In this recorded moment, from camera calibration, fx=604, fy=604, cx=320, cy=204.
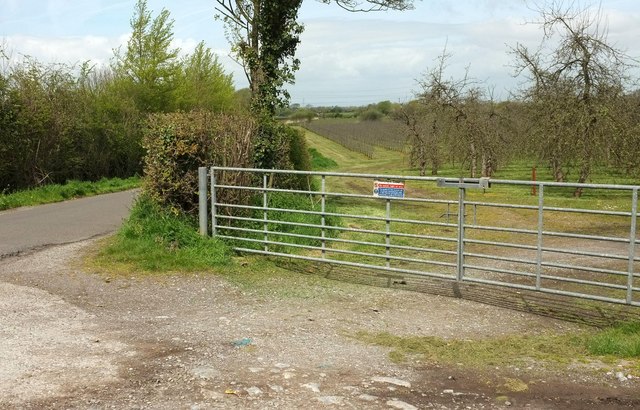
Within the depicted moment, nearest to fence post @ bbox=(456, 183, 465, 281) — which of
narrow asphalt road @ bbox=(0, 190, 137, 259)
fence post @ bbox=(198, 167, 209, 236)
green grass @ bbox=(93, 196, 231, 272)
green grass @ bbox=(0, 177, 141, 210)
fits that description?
green grass @ bbox=(93, 196, 231, 272)

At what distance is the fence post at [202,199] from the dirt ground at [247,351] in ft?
5.50

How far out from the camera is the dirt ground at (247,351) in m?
4.77

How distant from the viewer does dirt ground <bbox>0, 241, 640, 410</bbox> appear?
4.77 m

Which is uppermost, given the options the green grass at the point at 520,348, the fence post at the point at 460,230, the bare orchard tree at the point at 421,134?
the bare orchard tree at the point at 421,134

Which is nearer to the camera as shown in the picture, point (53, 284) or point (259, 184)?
point (53, 284)

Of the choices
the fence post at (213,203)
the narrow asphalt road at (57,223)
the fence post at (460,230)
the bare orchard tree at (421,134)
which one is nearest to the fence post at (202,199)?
the fence post at (213,203)

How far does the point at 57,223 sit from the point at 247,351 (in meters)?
9.77

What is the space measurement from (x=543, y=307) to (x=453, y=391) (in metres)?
3.32

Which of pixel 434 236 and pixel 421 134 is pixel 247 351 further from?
pixel 421 134

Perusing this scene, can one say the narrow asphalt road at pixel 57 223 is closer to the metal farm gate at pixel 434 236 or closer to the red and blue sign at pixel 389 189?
the metal farm gate at pixel 434 236

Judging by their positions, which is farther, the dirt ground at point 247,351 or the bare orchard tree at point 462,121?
the bare orchard tree at point 462,121

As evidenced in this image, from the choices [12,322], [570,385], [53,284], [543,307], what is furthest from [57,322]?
[543,307]

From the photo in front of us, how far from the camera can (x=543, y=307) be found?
25.4 ft

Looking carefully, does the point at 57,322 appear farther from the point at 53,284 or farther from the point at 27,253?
the point at 27,253
